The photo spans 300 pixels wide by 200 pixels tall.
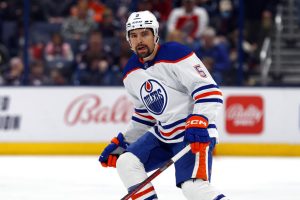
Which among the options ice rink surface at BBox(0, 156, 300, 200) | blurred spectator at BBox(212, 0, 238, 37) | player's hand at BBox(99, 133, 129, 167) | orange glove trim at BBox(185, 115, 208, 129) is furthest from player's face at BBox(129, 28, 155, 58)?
blurred spectator at BBox(212, 0, 238, 37)

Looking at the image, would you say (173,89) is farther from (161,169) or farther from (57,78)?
(57,78)

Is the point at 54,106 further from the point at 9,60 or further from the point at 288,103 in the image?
the point at 288,103

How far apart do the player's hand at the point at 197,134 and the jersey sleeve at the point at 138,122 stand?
52cm

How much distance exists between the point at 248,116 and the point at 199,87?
209 inches

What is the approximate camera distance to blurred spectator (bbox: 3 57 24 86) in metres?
9.44

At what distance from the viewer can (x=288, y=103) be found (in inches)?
371

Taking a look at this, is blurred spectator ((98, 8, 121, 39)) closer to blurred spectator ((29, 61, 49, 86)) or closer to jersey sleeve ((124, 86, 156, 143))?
blurred spectator ((29, 61, 49, 86))

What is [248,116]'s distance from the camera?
950cm

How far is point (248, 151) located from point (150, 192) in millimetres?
5005

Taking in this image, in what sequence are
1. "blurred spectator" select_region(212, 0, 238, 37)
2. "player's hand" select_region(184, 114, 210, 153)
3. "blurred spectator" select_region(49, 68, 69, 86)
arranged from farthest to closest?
"blurred spectator" select_region(212, 0, 238, 37) < "blurred spectator" select_region(49, 68, 69, 86) < "player's hand" select_region(184, 114, 210, 153)

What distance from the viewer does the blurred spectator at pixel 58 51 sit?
9.73 meters

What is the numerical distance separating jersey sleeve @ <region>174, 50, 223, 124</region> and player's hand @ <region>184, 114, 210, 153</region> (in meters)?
0.05

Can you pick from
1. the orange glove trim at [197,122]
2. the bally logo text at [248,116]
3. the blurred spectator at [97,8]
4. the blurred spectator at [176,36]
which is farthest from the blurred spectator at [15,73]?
the orange glove trim at [197,122]

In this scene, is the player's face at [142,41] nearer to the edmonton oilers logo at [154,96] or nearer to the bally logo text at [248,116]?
the edmonton oilers logo at [154,96]
